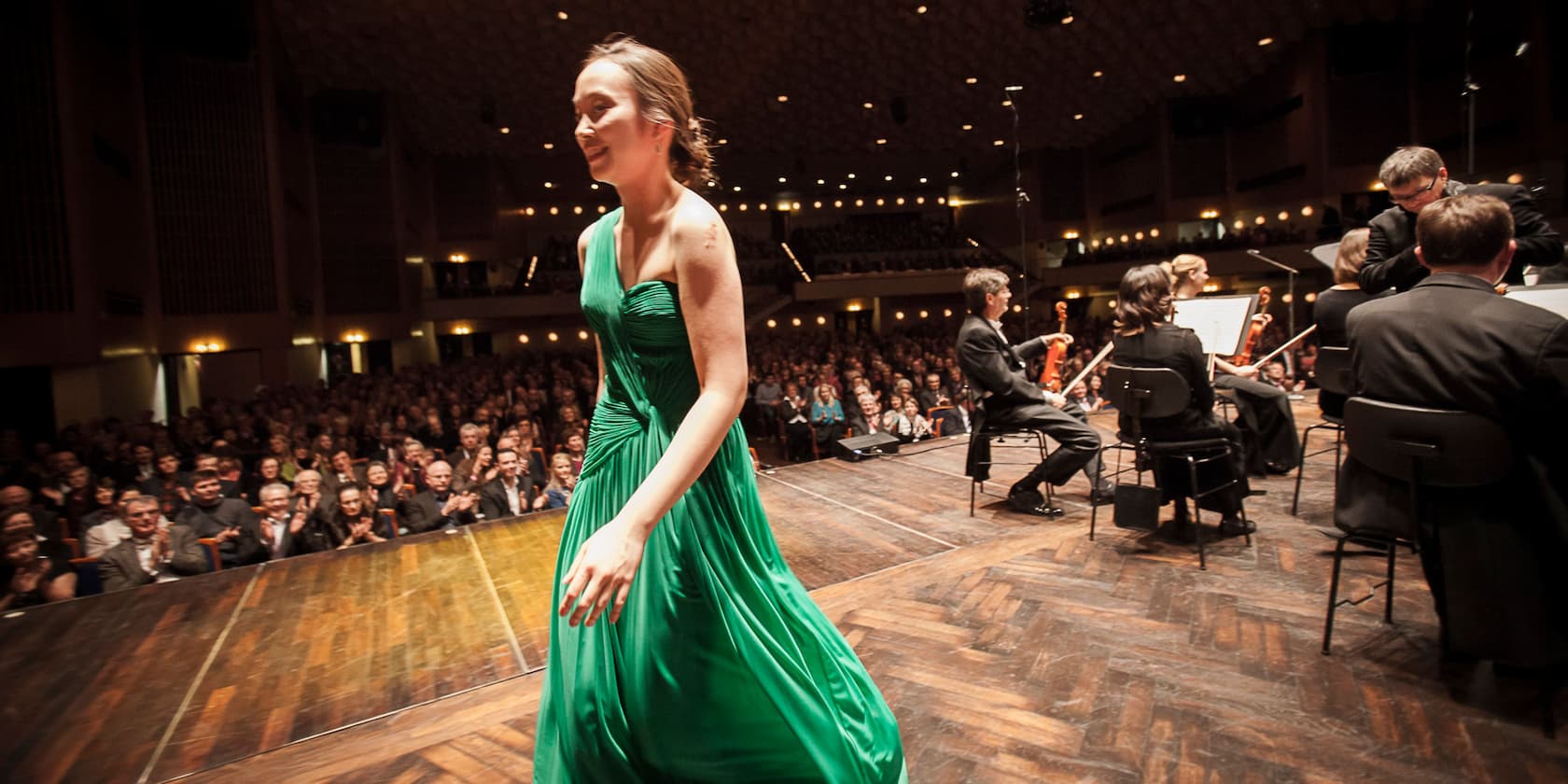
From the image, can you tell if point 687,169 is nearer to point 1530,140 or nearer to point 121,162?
point 121,162

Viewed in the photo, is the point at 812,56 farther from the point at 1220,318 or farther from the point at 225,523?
the point at 225,523

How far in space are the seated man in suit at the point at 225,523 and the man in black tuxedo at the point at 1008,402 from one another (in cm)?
383

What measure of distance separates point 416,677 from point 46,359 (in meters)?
7.31

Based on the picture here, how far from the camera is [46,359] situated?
7.36 metres

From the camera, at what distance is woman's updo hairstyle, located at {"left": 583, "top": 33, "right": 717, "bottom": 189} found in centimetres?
119

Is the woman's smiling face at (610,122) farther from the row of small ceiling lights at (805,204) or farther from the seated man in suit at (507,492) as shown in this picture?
the row of small ceiling lights at (805,204)

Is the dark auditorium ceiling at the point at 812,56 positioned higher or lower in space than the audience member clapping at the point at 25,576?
higher

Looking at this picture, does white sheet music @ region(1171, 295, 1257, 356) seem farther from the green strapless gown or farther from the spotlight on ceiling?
the spotlight on ceiling

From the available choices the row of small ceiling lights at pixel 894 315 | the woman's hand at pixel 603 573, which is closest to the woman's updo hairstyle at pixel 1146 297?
the woman's hand at pixel 603 573

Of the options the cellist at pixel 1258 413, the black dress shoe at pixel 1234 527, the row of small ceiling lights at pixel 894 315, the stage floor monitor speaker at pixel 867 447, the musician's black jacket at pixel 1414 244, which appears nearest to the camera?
the musician's black jacket at pixel 1414 244

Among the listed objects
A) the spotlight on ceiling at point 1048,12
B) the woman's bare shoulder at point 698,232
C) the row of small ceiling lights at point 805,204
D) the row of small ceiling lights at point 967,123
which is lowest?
the woman's bare shoulder at point 698,232

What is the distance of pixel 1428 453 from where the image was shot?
6.58ft

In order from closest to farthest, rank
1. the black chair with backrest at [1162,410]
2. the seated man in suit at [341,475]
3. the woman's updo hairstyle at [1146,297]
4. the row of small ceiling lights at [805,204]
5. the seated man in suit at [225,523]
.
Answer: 1. the black chair with backrest at [1162,410]
2. the woman's updo hairstyle at [1146,297]
3. the seated man in suit at [225,523]
4. the seated man in suit at [341,475]
5. the row of small ceiling lights at [805,204]

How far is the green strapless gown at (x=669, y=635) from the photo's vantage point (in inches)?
47.4
